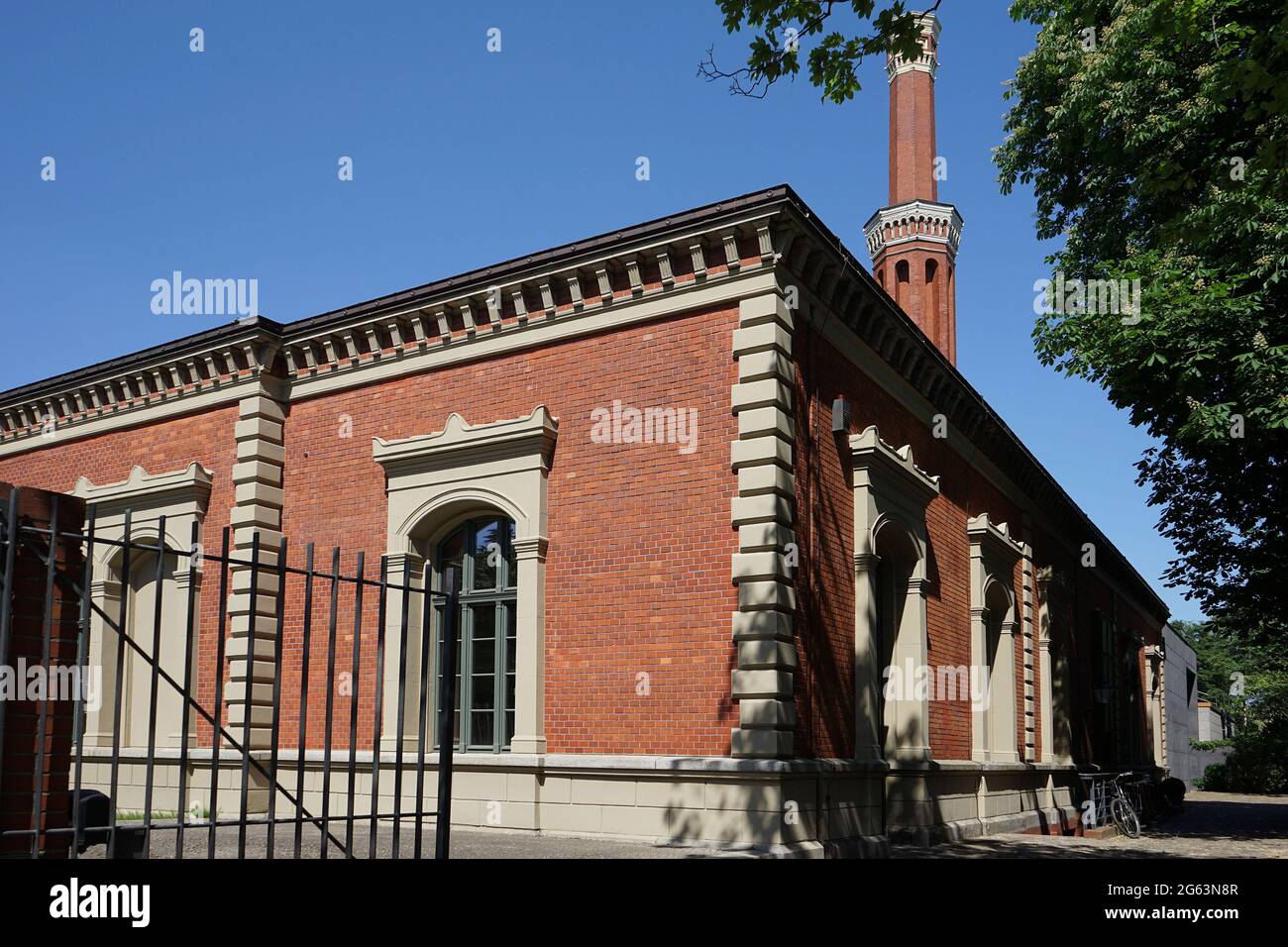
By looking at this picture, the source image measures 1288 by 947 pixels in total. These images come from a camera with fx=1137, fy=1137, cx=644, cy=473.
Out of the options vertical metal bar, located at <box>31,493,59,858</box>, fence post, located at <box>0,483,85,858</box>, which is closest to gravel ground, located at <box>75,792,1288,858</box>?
fence post, located at <box>0,483,85,858</box>

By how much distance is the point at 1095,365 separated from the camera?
18.4 metres

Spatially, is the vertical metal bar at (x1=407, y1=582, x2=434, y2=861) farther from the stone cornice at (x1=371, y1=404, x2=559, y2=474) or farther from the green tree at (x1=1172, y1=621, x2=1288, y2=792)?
the green tree at (x1=1172, y1=621, x2=1288, y2=792)

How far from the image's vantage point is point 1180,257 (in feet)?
58.5

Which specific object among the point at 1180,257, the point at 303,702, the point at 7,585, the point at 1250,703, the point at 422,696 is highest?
the point at 1180,257

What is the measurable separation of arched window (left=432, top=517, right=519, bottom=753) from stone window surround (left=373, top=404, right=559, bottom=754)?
1.07ft

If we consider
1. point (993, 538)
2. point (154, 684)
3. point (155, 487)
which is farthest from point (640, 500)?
point (993, 538)

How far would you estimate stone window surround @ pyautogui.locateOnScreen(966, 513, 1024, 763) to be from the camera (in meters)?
19.6

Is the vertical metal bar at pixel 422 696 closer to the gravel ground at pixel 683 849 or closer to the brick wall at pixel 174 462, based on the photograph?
the gravel ground at pixel 683 849

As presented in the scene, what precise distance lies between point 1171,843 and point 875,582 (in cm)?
922

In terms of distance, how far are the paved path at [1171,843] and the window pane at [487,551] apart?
Answer: 6294mm

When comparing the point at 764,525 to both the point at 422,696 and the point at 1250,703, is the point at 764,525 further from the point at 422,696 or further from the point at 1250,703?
the point at 1250,703

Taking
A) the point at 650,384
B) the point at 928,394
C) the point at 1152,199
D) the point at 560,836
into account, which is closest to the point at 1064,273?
the point at 1152,199

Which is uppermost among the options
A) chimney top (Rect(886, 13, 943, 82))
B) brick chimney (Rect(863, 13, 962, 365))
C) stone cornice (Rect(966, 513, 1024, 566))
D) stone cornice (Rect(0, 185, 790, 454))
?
chimney top (Rect(886, 13, 943, 82))
